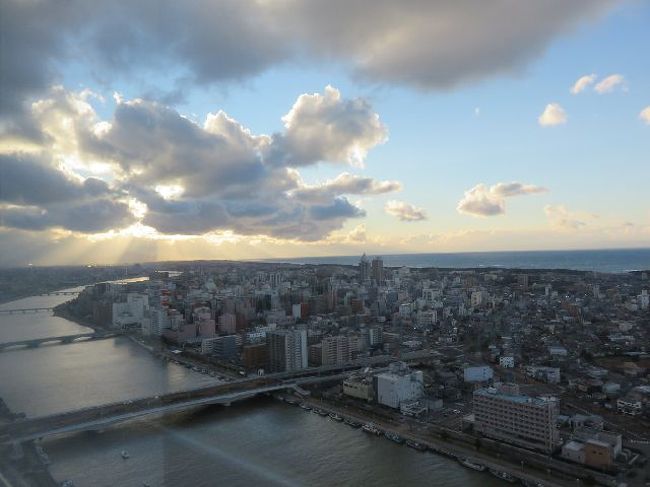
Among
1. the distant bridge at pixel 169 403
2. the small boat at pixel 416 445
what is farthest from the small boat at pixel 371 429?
the distant bridge at pixel 169 403

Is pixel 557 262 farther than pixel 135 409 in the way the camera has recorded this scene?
Yes

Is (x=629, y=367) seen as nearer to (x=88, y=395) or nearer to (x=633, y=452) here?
(x=633, y=452)

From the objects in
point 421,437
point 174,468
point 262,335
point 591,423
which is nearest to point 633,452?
point 591,423

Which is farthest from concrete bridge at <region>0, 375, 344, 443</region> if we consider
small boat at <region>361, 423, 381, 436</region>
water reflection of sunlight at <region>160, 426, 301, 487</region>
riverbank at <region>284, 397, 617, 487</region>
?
small boat at <region>361, 423, 381, 436</region>

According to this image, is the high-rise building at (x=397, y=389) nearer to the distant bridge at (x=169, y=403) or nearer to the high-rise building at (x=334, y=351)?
the distant bridge at (x=169, y=403)

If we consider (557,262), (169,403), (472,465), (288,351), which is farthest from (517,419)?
(557,262)

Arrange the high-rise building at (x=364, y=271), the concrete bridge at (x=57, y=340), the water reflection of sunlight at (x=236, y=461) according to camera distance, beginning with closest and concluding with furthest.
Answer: the water reflection of sunlight at (x=236, y=461)
the concrete bridge at (x=57, y=340)
the high-rise building at (x=364, y=271)

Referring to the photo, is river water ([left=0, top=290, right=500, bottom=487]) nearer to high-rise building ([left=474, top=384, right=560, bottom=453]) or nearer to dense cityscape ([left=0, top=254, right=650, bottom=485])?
dense cityscape ([left=0, top=254, right=650, bottom=485])

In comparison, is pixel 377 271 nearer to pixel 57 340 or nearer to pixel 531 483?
pixel 57 340
